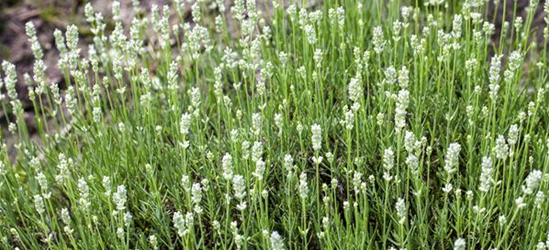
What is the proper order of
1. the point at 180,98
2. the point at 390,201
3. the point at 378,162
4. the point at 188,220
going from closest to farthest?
the point at 188,220
the point at 390,201
the point at 378,162
the point at 180,98

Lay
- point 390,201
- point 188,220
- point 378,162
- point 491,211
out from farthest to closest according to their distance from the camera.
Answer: point 378,162, point 390,201, point 491,211, point 188,220

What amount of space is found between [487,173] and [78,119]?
1957mm

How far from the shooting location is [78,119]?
3416 mm

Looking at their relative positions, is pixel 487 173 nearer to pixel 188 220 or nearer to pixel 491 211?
pixel 491 211

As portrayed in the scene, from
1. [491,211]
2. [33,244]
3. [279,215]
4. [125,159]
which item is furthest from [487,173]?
[33,244]

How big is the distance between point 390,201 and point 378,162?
245 millimetres

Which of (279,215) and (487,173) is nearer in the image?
(487,173)

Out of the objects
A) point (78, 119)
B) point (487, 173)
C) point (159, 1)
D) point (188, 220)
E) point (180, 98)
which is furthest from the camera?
point (159, 1)

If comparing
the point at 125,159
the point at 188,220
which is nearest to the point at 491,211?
the point at 188,220

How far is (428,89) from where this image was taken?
3309 millimetres

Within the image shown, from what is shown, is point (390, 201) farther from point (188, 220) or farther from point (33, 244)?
point (33, 244)

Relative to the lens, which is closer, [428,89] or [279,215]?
[279,215]

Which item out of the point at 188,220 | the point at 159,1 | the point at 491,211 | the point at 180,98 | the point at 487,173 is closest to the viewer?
the point at 487,173

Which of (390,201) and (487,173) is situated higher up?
(487,173)
